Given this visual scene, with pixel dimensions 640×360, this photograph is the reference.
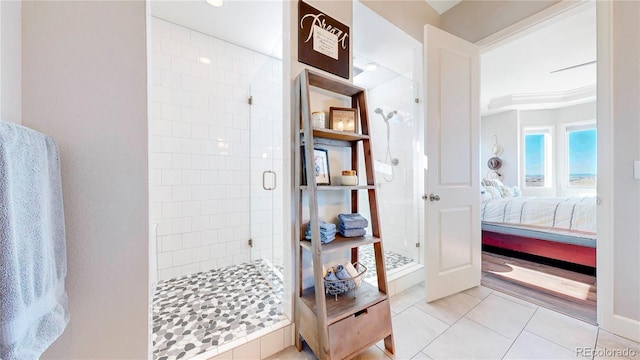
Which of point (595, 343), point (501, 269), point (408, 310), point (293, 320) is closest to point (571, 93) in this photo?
point (501, 269)

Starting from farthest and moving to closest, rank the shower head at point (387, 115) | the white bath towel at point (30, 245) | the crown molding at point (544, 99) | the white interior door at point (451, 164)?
the crown molding at point (544, 99) → the shower head at point (387, 115) → the white interior door at point (451, 164) → the white bath towel at point (30, 245)

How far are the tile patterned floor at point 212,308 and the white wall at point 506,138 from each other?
20.0 feet

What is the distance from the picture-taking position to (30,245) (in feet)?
2.00

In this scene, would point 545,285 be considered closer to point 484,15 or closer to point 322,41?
point 484,15

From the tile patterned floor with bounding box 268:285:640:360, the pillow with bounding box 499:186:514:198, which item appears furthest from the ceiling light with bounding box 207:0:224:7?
the pillow with bounding box 499:186:514:198

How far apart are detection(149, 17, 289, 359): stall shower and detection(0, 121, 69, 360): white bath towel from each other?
1.11 meters

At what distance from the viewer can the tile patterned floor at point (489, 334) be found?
4.26 feet

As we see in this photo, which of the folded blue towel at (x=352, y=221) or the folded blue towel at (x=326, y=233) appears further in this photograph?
the folded blue towel at (x=352, y=221)

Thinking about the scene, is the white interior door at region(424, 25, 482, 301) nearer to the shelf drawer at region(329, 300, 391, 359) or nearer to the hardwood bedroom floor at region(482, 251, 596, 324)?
the hardwood bedroom floor at region(482, 251, 596, 324)

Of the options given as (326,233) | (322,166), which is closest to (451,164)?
(322,166)

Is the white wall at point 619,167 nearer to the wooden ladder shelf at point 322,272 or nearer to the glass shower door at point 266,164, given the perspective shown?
the wooden ladder shelf at point 322,272

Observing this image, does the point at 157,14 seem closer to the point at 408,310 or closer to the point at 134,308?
the point at 134,308

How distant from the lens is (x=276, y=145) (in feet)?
7.95

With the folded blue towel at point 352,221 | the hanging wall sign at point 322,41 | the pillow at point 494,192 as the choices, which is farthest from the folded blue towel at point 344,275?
the pillow at point 494,192
